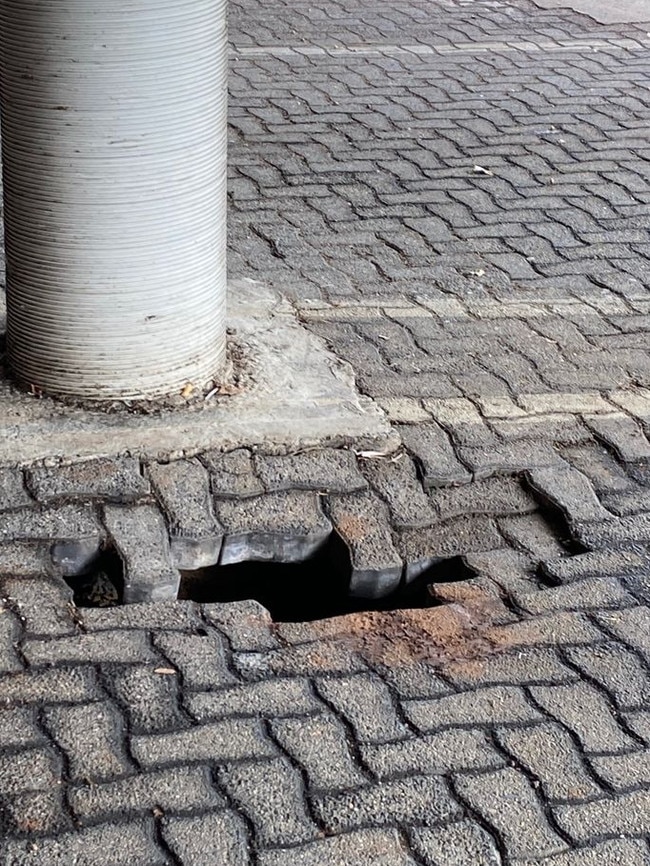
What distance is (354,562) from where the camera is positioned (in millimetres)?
3562

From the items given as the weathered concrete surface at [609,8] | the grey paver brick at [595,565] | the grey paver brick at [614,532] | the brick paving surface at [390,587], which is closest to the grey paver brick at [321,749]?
the brick paving surface at [390,587]

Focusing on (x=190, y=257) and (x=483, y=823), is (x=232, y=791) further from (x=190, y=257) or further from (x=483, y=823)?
(x=190, y=257)

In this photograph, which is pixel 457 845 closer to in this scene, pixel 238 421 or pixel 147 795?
pixel 147 795

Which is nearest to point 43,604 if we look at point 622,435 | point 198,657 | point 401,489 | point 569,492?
point 198,657

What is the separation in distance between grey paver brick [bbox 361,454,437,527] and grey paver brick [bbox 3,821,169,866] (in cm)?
147

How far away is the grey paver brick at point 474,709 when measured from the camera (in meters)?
2.94

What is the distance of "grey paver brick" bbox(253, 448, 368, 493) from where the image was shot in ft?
12.5

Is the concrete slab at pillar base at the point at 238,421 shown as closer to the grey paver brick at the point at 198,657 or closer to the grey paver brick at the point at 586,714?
the grey paver brick at the point at 198,657

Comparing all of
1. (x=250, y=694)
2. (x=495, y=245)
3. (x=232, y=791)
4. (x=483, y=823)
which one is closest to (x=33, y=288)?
(x=250, y=694)

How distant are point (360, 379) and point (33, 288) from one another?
1208 mm

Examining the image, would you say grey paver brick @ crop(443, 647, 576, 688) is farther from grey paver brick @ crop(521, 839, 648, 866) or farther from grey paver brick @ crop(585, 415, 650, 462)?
grey paver brick @ crop(585, 415, 650, 462)

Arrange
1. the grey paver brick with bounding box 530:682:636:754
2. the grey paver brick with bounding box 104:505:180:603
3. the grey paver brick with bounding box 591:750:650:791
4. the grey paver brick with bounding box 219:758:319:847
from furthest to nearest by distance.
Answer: the grey paver brick with bounding box 104:505:180:603, the grey paver brick with bounding box 530:682:636:754, the grey paver brick with bounding box 591:750:650:791, the grey paver brick with bounding box 219:758:319:847

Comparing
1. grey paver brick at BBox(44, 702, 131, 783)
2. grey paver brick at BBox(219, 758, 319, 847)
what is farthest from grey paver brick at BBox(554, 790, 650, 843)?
grey paver brick at BBox(44, 702, 131, 783)

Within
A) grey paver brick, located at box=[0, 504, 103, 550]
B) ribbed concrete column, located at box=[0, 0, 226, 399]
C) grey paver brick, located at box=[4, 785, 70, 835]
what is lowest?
grey paver brick, located at box=[4, 785, 70, 835]
